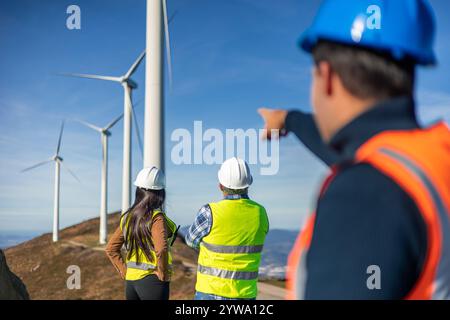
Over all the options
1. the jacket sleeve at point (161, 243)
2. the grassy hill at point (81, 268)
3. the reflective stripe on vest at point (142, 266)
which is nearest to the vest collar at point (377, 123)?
the jacket sleeve at point (161, 243)

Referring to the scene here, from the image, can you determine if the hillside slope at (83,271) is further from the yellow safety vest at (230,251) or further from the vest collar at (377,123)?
the vest collar at (377,123)

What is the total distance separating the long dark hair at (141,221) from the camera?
6.07 m

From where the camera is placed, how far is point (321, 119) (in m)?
1.38

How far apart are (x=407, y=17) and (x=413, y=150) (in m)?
0.47

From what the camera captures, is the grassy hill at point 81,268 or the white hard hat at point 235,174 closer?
the white hard hat at point 235,174

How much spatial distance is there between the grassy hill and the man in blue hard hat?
56.0 feet

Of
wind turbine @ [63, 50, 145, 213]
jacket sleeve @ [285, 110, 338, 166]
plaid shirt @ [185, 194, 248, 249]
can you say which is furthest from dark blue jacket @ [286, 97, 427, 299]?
wind turbine @ [63, 50, 145, 213]

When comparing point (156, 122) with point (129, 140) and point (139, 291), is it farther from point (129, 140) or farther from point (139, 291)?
point (129, 140)

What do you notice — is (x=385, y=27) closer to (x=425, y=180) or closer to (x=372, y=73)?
(x=372, y=73)

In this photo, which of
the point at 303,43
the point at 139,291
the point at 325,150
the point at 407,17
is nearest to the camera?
the point at 407,17

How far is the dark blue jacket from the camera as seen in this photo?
103 centimetres

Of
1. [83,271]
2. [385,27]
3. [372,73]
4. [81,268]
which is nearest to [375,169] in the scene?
[372,73]

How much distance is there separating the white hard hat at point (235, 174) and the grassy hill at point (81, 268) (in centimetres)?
1258
